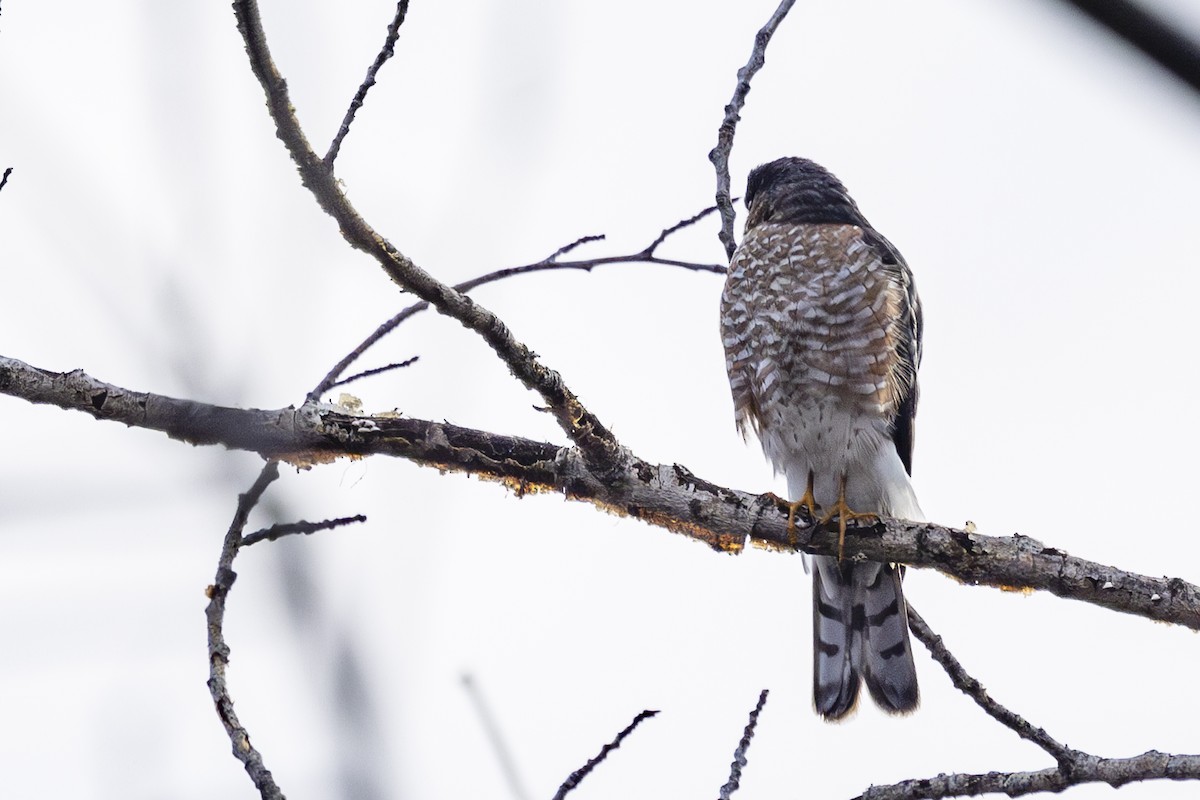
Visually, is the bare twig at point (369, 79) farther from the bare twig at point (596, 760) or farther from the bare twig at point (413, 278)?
the bare twig at point (596, 760)

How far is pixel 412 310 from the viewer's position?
3.29 meters

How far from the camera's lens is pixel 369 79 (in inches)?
91.8

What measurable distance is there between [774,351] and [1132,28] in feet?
14.4

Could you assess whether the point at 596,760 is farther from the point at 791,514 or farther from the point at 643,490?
the point at 791,514

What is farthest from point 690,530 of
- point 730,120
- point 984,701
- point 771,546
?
point 730,120

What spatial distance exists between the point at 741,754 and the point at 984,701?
81 cm

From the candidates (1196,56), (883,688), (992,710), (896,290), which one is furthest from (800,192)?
(1196,56)

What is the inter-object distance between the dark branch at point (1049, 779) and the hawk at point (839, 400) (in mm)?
1691

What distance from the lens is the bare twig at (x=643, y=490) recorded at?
2.71 m

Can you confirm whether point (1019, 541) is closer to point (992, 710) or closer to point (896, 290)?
point (992, 710)

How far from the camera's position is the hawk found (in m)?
4.79

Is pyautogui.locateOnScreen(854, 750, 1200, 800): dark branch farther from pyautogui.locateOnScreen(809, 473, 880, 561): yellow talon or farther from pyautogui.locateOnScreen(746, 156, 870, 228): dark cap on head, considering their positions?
pyautogui.locateOnScreen(746, 156, 870, 228): dark cap on head

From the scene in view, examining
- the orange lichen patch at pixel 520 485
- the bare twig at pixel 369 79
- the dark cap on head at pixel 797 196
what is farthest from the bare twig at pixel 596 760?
the dark cap on head at pixel 797 196

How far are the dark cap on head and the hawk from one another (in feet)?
1.31
